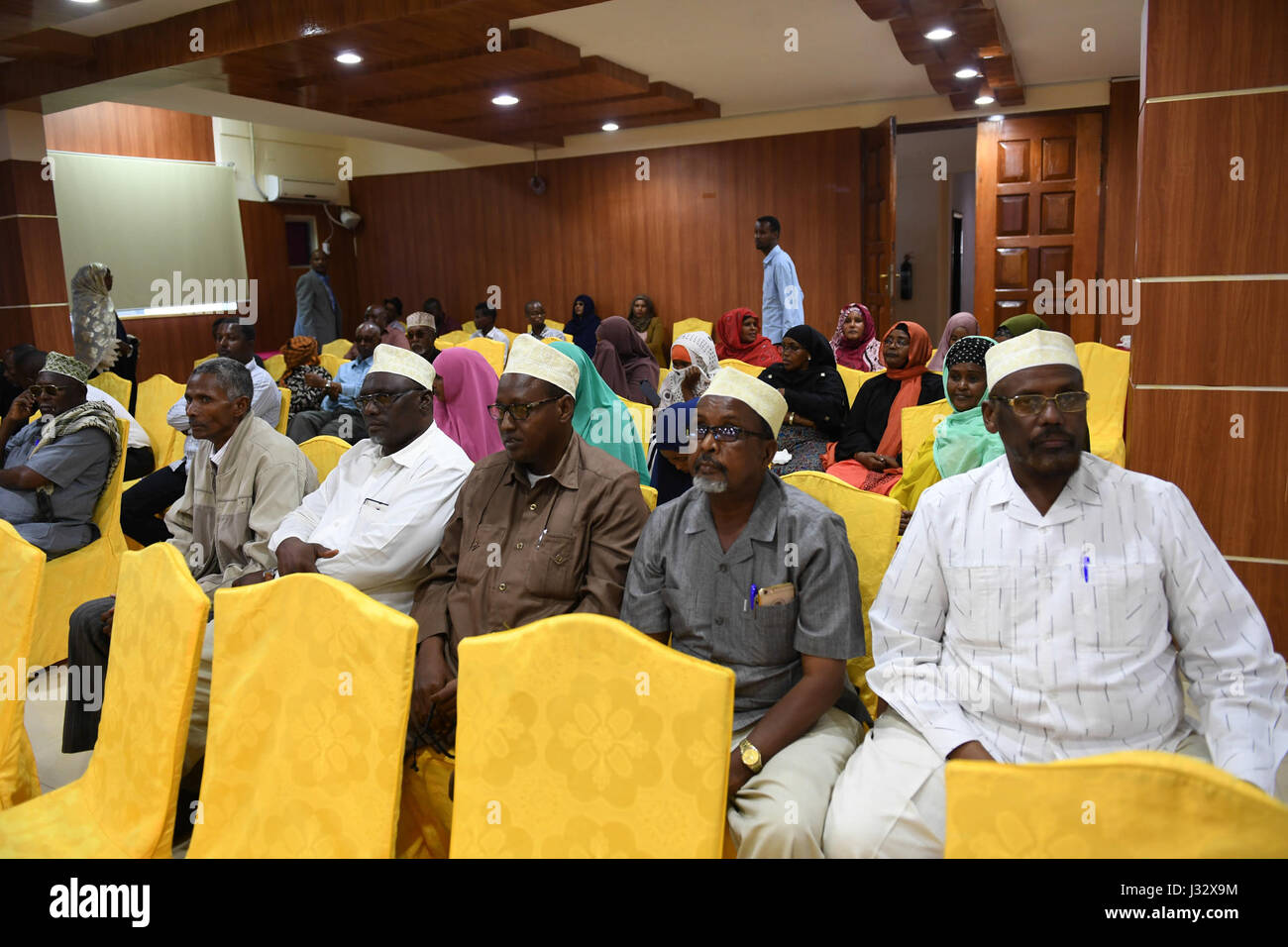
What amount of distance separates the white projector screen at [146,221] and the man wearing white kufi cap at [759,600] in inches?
339

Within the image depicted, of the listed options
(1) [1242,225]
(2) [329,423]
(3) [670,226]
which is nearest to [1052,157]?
(3) [670,226]

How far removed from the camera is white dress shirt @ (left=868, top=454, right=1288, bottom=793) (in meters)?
1.65

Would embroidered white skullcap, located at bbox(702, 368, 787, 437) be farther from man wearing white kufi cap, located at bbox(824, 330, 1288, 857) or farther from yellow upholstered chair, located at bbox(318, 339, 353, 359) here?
yellow upholstered chair, located at bbox(318, 339, 353, 359)

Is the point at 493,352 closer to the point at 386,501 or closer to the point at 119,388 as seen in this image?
the point at 119,388

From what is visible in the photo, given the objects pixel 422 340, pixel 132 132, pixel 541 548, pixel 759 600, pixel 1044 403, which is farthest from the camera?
pixel 132 132

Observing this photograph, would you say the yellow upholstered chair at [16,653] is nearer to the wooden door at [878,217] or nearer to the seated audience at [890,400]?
the seated audience at [890,400]

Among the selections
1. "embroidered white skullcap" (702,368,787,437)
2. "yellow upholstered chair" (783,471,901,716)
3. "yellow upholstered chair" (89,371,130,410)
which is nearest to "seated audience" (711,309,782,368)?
"yellow upholstered chair" (89,371,130,410)

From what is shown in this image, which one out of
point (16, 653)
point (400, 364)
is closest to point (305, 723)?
point (16, 653)

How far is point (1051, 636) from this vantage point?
1727mm

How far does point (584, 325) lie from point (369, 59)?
3.69 m

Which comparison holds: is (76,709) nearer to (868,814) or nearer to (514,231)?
(868,814)

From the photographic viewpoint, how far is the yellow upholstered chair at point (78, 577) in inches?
141

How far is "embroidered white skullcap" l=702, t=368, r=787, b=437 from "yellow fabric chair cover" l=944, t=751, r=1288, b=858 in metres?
1.04

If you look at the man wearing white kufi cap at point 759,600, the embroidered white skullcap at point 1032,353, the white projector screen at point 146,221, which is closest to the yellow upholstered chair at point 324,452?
the man wearing white kufi cap at point 759,600
